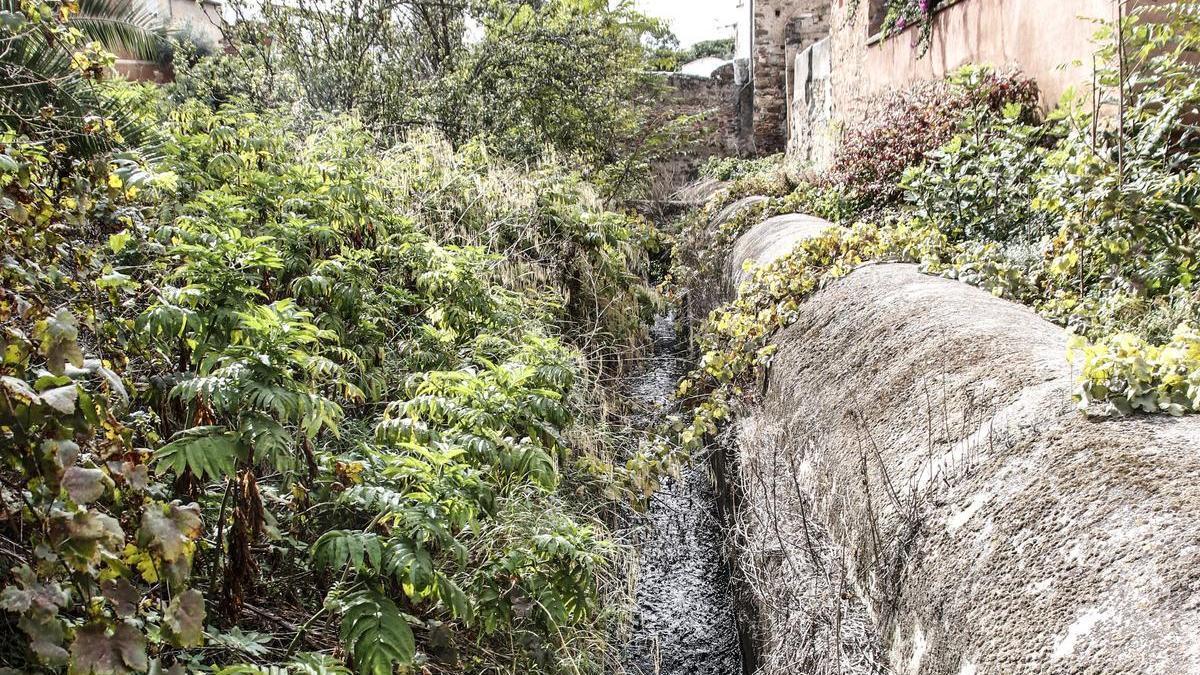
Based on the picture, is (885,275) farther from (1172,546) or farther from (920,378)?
(1172,546)

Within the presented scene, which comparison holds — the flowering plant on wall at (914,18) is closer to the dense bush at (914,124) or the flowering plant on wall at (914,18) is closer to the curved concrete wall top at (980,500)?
the dense bush at (914,124)

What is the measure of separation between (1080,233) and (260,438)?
3412 mm

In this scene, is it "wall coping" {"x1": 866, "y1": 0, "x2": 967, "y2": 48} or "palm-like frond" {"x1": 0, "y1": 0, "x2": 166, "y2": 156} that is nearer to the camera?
"palm-like frond" {"x1": 0, "y1": 0, "x2": 166, "y2": 156}

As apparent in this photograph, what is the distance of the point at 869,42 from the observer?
8.85 meters

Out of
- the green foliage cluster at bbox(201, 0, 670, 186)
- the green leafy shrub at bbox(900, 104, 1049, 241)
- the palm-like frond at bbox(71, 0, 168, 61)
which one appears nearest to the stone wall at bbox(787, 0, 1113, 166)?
the green leafy shrub at bbox(900, 104, 1049, 241)

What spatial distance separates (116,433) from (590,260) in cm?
473

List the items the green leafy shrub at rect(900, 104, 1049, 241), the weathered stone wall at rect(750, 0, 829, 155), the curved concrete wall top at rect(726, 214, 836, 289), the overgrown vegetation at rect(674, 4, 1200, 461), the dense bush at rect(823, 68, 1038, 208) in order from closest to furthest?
the overgrown vegetation at rect(674, 4, 1200, 461), the green leafy shrub at rect(900, 104, 1049, 241), the curved concrete wall top at rect(726, 214, 836, 289), the dense bush at rect(823, 68, 1038, 208), the weathered stone wall at rect(750, 0, 829, 155)

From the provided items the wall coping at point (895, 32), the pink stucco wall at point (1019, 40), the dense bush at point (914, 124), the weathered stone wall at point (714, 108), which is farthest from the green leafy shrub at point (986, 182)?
the weathered stone wall at point (714, 108)

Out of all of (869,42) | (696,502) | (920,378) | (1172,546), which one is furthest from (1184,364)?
(869,42)

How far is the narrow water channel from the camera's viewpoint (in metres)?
3.55

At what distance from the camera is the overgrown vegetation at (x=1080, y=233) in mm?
2590

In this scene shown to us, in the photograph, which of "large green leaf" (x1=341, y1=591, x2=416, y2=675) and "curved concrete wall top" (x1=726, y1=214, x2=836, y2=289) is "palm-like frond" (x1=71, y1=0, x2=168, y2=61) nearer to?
"curved concrete wall top" (x1=726, y1=214, x2=836, y2=289)

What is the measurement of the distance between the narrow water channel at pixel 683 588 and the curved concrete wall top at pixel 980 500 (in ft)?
2.52

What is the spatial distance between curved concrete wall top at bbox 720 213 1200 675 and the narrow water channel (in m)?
0.77
